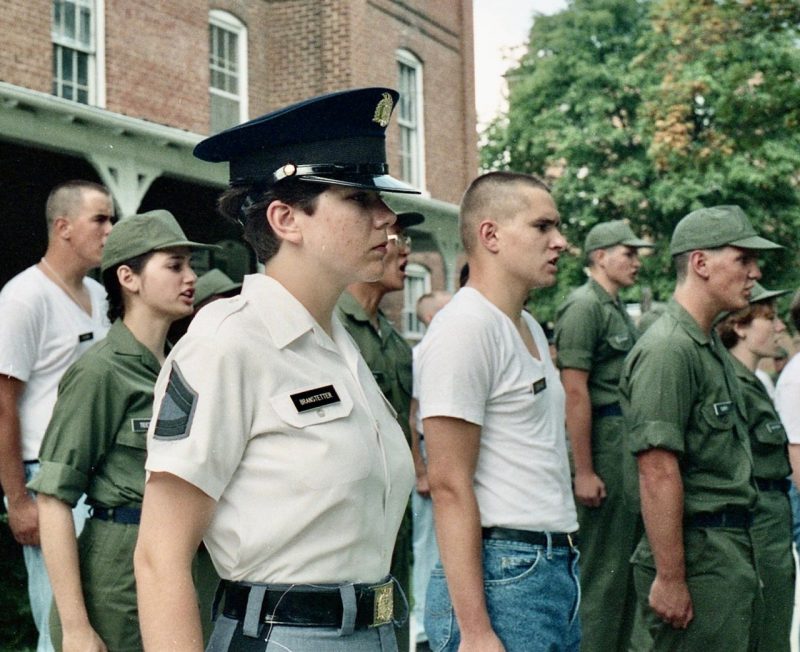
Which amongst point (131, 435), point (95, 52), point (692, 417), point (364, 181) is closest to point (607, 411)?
point (692, 417)

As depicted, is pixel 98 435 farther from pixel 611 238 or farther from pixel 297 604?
pixel 611 238

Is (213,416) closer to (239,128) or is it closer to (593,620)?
(239,128)

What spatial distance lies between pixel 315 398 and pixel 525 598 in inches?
58.3

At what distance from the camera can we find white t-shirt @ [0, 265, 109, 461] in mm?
4688

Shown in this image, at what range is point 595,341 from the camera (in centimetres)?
645

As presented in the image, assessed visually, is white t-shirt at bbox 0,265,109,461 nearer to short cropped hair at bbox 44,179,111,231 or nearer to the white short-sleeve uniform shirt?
short cropped hair at bbox 44,179,111,231

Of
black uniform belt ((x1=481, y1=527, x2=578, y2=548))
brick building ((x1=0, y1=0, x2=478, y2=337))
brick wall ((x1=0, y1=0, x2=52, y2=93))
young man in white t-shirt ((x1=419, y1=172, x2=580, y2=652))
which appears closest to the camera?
young man in white t-shirt ((x1=419, y1=172, x2=580, y2=652))

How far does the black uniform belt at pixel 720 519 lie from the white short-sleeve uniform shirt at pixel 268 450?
2.26 meters

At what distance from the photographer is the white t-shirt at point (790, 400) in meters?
5.78

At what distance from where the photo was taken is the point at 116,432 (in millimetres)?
3709

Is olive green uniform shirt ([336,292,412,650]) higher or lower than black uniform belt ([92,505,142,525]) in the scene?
higher

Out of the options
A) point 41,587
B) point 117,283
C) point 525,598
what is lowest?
point 41,587

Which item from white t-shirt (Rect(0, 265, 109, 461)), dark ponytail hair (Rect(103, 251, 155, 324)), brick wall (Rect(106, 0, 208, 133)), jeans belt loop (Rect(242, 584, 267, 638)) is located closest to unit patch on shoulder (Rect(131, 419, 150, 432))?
dark ponytail hair (Rect(103, 251, 155, 324))

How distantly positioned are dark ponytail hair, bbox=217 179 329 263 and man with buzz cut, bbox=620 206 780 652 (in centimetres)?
215
